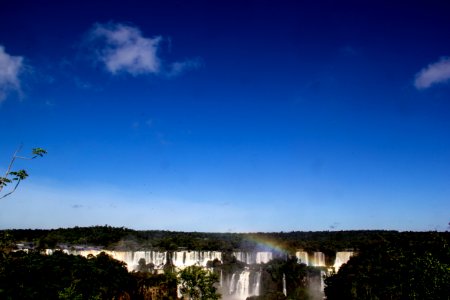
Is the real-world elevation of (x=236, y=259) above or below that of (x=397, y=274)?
below

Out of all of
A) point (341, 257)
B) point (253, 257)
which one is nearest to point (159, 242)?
point (253, 257)

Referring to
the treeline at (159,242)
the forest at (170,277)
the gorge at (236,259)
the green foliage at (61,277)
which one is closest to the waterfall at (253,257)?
the gorge at (236,259)

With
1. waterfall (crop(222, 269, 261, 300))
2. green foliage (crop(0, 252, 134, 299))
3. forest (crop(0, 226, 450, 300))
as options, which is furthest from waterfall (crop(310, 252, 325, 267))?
green foliage (crop(0, 252, 134, 299))

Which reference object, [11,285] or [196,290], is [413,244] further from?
[11,285]

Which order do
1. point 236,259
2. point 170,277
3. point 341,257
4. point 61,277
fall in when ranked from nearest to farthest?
point 61,277 → point 170,277 → point 341,257 → point 236,259

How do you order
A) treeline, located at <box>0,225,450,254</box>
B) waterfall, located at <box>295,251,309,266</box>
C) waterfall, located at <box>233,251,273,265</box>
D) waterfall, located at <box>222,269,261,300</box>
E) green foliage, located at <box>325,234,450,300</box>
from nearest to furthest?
green foliage, located at <box>325,234,450,300</box> < waterfall, located at <box>222,269,261,300</box> < waterfall, located at <box>233,251,273,265</box> < waterfall, located at <box>295,251,309,266</box> < treeline, located at <box>0,225,450,254</box>

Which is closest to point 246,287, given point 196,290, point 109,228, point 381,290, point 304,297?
point 304,297

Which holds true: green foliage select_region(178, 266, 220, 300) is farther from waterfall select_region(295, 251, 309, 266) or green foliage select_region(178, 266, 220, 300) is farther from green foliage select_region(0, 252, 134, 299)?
waterfall select_region(295, 251, 309, 266)

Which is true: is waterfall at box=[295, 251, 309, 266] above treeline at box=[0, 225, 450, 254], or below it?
below

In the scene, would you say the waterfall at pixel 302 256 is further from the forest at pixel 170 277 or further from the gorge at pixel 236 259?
the forest at pixel 170 277

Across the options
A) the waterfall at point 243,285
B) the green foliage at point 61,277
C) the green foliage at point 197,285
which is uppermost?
the green foliage at point 61,277

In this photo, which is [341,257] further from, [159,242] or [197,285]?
[159,242]
